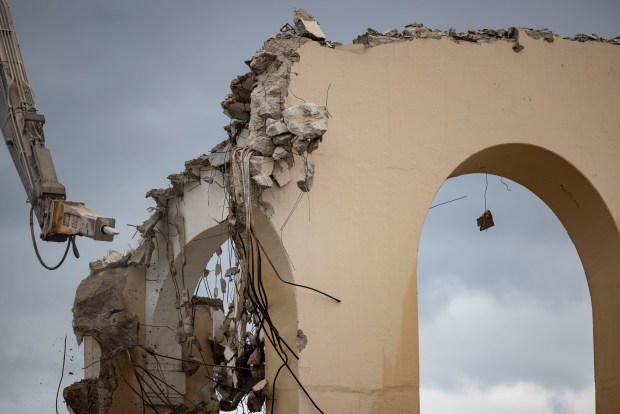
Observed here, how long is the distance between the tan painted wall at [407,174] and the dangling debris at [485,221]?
74cm

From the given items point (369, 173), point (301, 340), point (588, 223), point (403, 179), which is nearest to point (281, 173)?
point (369, 173)

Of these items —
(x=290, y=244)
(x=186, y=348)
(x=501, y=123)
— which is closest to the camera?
(x=290, y=244)

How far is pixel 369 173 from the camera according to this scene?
10.1 meters

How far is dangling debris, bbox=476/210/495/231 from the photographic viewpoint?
12.0 metres

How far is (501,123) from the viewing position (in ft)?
35.0

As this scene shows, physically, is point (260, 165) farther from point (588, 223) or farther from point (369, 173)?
point (588, 223)

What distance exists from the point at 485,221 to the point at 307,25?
3154 mm

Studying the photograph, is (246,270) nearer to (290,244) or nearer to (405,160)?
(290,244)

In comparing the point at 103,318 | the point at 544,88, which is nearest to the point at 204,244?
the point at 103,318

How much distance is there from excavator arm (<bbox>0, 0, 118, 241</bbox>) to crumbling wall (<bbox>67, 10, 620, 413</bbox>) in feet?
4.53

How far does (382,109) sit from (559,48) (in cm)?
198

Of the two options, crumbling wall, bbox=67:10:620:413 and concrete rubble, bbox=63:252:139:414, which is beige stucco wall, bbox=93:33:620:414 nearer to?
crumbling wall, bbox=67:10:620:413

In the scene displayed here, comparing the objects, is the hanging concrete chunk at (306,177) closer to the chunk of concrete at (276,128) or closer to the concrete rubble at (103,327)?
the chunk of concrete at (276,128)

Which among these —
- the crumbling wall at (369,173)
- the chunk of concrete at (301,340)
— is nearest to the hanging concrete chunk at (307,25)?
the crumbling wall at (369,173)
